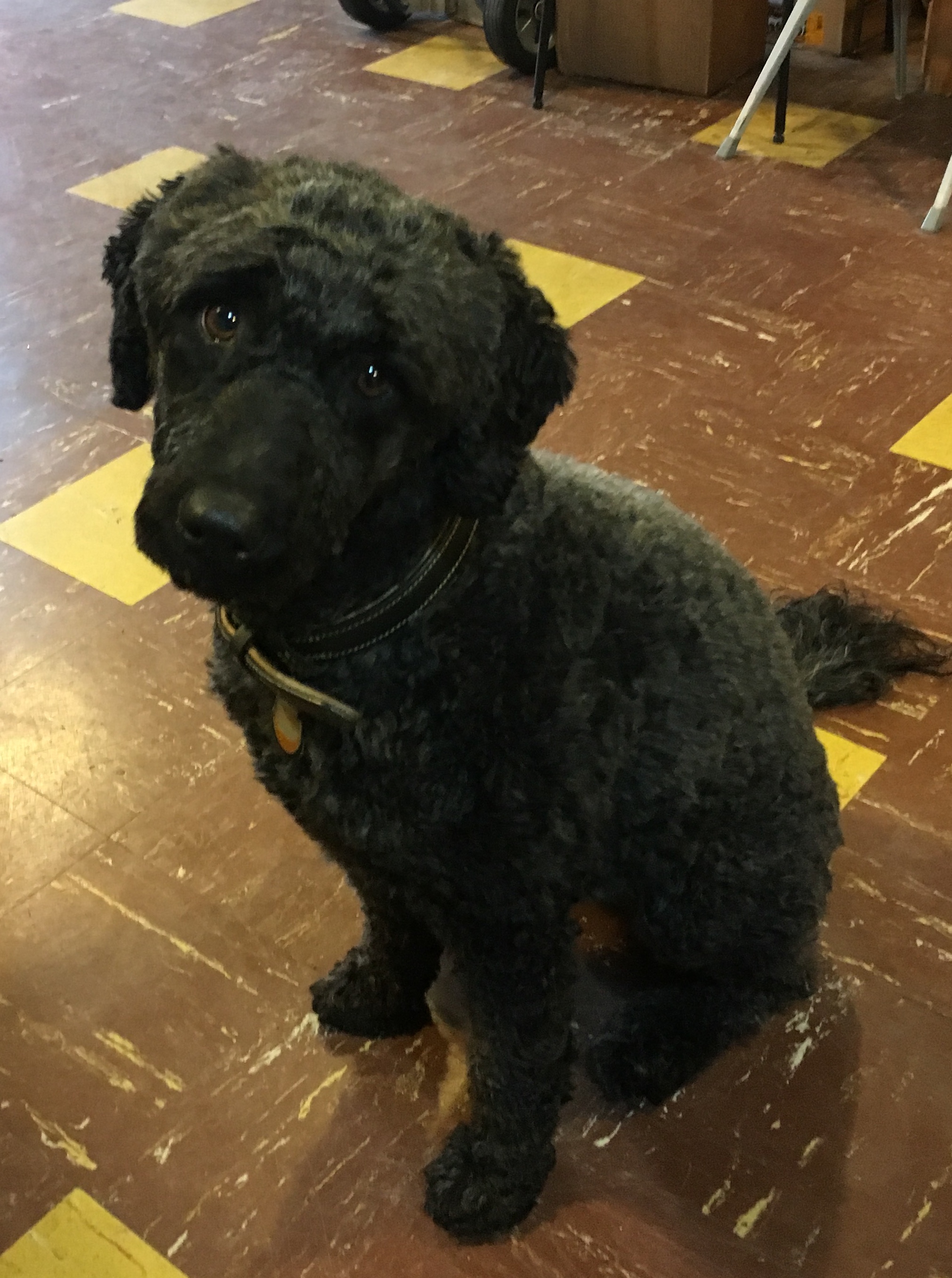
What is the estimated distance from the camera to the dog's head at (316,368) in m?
0.88

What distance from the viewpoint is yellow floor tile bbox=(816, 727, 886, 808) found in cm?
172

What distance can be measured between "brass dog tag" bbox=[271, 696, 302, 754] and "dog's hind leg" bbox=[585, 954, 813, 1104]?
1.86ft

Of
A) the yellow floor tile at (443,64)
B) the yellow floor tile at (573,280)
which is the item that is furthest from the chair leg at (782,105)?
the yellow floor tile at (443,64)

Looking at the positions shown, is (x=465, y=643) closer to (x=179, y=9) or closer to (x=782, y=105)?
(x=782, y=105)

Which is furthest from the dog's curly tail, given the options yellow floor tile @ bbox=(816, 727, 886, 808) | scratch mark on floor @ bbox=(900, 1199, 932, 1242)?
scratch mark on floor @ bbox=(900, 1199, 932, 1242)

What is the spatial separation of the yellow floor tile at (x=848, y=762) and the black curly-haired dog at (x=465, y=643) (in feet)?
1.16

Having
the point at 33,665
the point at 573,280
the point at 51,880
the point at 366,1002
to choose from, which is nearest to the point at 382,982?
the point at 366,1002

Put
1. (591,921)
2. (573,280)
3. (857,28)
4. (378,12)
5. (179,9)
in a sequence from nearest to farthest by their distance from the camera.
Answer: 1. (591,921)
2. (573,280)
3. (857,28)
4. (378,12)
5. (179,9)

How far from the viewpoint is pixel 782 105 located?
3.21 metres

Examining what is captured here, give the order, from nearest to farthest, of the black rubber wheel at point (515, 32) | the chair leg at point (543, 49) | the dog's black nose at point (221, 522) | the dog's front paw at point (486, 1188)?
the dog's black nose at point (221, 522), the dog's front paw at point (486, 1188), the chair leg at point (543, 49), the black rubber wheel at point (515, 32)

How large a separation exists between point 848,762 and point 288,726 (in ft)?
3.12

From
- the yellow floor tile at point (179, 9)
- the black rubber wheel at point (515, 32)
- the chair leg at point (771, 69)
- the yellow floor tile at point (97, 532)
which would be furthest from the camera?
the yellow floor tile at point (179, 9)

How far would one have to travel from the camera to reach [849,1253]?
1.27m

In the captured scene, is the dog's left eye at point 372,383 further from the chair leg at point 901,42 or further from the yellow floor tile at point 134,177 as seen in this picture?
the chair leg at point 901,42
